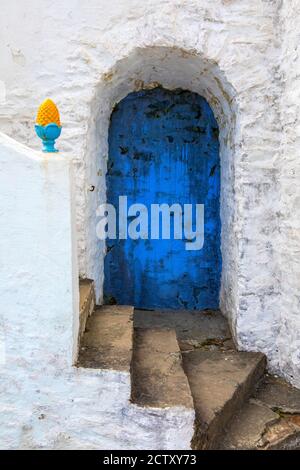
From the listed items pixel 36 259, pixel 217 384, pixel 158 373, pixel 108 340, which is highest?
pixel 36 259

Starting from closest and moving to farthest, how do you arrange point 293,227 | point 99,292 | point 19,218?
point 19,218, point 293,227, point 99,292

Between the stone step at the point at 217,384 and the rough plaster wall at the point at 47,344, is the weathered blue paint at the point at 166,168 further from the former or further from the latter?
the rough plaster wall at the point at 47,344

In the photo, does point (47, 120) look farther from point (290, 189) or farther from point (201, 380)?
point (201, 380)

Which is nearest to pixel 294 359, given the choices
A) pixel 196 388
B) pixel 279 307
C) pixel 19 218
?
pixel 279 307

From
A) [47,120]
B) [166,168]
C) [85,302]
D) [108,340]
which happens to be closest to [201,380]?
[108,340]

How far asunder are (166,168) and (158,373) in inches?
87.3

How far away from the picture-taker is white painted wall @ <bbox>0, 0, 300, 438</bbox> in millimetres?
3350

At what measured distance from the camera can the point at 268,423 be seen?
Answer: 287cm

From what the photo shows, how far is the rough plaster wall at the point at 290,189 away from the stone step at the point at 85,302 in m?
1.41

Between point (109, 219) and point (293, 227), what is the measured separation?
6.32 ft

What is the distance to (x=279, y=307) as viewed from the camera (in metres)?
3.48

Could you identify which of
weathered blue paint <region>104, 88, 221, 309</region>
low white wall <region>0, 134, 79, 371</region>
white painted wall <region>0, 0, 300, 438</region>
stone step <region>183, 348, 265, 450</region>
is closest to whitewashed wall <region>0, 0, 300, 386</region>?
white painted wall <region>0, 0, 300, 438</region>

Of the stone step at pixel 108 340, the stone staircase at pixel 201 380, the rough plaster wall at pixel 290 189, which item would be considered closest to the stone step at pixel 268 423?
the stone staircase at pixel 201 380

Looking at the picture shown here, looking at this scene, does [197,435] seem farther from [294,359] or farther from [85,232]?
[85,232]
